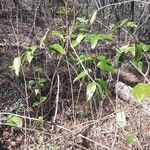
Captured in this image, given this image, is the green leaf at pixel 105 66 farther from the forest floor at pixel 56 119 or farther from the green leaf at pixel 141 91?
the forest floor at pixel 56 119

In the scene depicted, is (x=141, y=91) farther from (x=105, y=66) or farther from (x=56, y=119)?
(x=56, y=119)

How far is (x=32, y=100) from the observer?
6945 millimetres

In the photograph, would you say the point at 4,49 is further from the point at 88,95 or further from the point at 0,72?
the point at 88,95

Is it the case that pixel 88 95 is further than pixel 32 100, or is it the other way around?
pixel 32 100

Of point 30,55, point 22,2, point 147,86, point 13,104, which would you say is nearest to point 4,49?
point 13,104

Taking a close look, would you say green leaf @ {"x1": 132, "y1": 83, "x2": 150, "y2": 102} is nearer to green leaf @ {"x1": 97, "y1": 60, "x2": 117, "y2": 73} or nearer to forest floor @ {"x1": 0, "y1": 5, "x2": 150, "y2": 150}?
green leaf @ {"x1": 97, "y1": 60, "x2": 117, "y2": 73}

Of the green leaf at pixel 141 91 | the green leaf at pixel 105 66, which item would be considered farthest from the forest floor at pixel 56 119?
the green leaf at pixel 141 91

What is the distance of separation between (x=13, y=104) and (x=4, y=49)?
3120 mm

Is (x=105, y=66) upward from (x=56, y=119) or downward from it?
upward

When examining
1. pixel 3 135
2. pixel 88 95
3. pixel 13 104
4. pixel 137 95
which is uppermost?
pixel 137 95

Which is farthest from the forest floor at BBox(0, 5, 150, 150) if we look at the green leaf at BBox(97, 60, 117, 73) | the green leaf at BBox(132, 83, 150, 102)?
the green leaf at BBox(132, 83, 150, 102)

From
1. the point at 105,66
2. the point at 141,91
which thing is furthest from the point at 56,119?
the point at 141,91

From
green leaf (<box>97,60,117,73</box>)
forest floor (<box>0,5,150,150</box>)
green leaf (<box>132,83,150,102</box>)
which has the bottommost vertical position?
forest floor (<box>0,5,150,150</box>)

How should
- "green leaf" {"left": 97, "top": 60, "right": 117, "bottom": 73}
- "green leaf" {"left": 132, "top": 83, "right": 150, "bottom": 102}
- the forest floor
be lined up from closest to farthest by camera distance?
"green leaf" {"left": 132, "top": 83, "right": 150, "bottom": 102} → "green leaf" {"left": 97, "top": 60, "right": 117, "bottom": 73} → the forest floor
